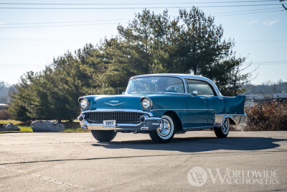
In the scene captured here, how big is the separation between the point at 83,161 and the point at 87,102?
3.37 meters

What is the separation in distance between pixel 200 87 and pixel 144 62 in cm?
2523

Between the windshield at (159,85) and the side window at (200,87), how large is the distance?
0.35 metres

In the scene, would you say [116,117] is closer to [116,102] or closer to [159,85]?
[116,102]

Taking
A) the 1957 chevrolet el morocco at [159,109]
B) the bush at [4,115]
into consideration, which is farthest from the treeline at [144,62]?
the bush at [4,115]

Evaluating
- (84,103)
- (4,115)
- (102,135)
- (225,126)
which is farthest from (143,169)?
(4,115)

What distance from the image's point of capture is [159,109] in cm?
877

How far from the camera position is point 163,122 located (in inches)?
355

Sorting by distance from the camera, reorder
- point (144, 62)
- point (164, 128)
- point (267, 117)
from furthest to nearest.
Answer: point (144, 62), point (267, 117), point (164, 128)

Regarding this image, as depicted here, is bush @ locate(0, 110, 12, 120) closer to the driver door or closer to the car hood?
the driver door

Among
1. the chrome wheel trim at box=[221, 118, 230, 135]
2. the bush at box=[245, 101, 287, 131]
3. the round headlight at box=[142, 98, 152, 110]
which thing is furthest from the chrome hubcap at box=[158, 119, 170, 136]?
the bush at box=[245, 101, 287, 131]

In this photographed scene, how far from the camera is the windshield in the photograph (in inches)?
387

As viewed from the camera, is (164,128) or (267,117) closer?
(164,128)

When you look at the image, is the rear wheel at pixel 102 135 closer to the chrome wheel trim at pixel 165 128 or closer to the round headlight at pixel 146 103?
the chrome wheel trim at pixel 165 128

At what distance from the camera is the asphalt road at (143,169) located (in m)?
4.41
